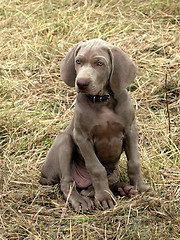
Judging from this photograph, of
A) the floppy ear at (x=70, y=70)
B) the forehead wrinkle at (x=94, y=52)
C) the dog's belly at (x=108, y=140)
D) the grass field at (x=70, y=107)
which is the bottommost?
the grass field at (x=70, y=107)

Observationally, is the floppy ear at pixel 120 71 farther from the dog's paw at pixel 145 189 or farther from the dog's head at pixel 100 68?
the dog's paw at pixel 145 189

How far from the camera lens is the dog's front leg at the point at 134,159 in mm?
3560

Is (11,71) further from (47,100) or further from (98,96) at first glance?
(98,96)

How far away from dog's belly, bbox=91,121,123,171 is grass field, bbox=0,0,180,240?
0.42 m

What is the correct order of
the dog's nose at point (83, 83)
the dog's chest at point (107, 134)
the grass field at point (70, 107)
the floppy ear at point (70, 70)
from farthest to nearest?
the floppy ear at point (70, 70), the dog's chest at point (107, 134), the grass field at point (70, 107), the dog's nose at point (83, 83)

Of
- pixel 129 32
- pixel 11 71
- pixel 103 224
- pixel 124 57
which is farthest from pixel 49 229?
pixel 129 32

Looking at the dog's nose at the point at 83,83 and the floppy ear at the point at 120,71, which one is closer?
the dog's nose at the point at 83,83

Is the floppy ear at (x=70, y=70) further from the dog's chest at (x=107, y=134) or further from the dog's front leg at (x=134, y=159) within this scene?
the dog's front leg at (x=134, y=159)

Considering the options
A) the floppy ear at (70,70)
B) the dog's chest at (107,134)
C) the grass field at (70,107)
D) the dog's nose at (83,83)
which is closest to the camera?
the dog's nose at (83,83)

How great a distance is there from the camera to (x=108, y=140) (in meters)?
3.54

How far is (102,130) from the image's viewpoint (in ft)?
11.5

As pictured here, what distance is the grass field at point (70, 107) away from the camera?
10.9ft

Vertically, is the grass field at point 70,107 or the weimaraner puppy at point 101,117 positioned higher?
the weimaraner puppy at point 101,117

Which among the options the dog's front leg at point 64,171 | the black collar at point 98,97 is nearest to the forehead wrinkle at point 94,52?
the black collar at point 98,97
